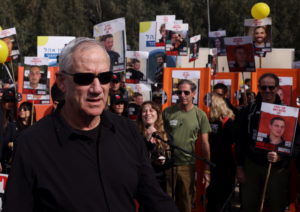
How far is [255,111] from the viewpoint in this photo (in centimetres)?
527

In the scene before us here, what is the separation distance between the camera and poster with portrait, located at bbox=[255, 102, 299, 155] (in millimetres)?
4980

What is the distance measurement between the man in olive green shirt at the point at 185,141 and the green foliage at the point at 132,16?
28236 mm

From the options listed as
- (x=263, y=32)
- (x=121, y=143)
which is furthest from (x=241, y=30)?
(x=121, y=143)

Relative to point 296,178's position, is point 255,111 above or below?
above

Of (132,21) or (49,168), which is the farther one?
(132,21)

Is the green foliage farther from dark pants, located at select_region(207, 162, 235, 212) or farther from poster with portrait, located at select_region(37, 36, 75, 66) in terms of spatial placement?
dark pants, located at select_region(207, 162, 235, 212)

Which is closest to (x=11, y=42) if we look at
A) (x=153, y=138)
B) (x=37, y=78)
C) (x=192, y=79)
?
(x=37, y=78)

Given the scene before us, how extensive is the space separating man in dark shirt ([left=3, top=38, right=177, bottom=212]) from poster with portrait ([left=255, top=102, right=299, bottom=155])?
10.6ft

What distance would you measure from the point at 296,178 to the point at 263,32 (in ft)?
14.2

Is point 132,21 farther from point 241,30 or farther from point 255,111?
point 255,111

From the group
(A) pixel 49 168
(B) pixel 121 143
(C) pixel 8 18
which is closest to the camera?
(A) pixel 49 168

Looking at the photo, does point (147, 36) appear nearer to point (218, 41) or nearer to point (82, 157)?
point (218, 41)

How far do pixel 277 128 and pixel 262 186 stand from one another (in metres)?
0.65

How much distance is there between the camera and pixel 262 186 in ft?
17.1
